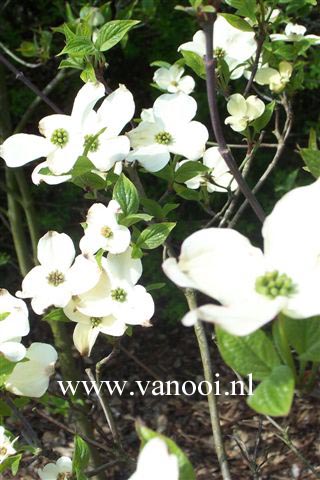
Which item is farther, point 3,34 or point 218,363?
point 218,363

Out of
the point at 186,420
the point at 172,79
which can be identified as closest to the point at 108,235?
the point at 172,79

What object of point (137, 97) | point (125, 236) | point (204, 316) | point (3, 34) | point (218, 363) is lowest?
point (218, 363)

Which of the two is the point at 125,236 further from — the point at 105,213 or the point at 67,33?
the point at 67,33

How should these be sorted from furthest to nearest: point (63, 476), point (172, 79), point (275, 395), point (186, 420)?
point (186, 420) → point (172, 79) → point (63, 476) → point (275, 395)

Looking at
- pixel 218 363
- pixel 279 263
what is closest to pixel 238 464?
pixel 218 363

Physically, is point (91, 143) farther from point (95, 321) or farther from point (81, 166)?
point (95, 321)

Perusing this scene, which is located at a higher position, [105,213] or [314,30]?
[105,213]

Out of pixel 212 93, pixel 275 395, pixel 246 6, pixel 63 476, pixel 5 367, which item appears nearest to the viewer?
pixel 275 395

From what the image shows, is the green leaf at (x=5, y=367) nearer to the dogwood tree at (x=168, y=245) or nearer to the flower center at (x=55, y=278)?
the dogwood tree at (x=168, y=245)
